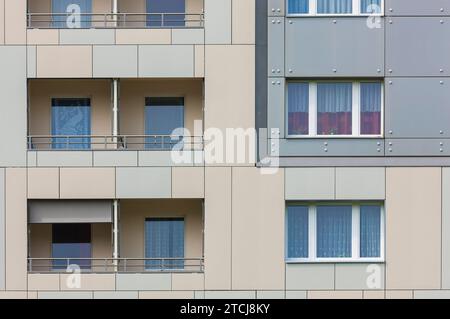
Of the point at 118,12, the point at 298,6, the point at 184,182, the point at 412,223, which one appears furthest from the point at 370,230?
the point at 118,12

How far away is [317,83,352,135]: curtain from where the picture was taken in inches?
553

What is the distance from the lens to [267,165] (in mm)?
13766

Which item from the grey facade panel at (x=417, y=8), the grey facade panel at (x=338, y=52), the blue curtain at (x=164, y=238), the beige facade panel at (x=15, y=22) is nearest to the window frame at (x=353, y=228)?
the blue curtain at (x=164, y=238)

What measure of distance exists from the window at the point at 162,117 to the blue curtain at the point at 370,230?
491 centimetres

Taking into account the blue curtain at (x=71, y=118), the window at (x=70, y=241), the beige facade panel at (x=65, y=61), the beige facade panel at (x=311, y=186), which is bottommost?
the window at (x=70, y=241)

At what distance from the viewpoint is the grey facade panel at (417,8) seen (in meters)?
13.8

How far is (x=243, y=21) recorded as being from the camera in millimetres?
13914

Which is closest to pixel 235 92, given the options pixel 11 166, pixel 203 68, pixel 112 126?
pixel 203 68

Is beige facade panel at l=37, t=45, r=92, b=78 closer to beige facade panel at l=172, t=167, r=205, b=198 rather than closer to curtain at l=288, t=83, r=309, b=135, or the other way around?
beige facade panel at l=172, t=167, r=205, b=198

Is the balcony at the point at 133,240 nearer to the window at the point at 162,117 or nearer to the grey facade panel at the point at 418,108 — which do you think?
the window at the point at 162,117

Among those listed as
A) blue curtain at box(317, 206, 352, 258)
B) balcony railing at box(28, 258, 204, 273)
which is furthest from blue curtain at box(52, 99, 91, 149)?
blue curtain at box(317, 206, 352, 258)

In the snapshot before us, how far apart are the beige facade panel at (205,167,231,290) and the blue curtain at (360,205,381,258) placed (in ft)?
10.3

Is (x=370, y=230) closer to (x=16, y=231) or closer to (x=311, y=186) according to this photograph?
(x=311, y=186)
